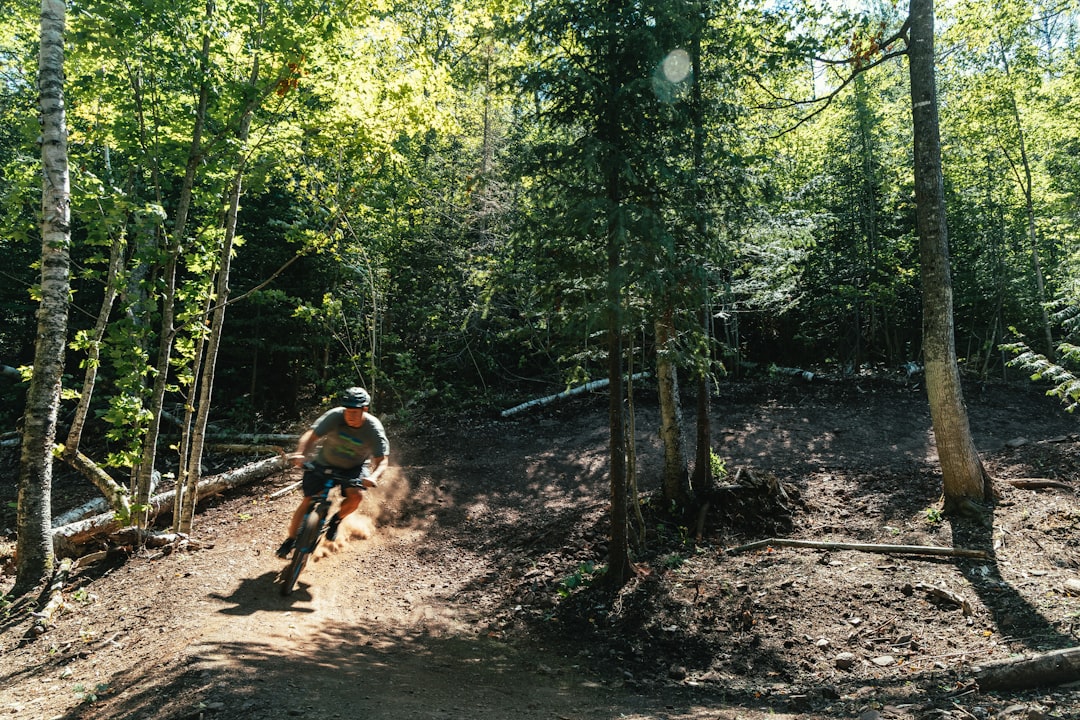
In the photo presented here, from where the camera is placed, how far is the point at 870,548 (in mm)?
7816

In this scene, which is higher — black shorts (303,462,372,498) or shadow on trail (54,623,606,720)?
black shorts (303,462,372,498)

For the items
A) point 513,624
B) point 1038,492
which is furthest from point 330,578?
point 1038,492

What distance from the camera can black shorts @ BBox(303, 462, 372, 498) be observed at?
7.18m

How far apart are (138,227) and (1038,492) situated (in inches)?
475

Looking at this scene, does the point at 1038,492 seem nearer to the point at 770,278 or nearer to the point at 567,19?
the point at 770,278

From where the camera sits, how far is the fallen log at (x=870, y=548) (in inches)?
285

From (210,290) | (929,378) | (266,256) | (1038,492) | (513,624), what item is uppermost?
(266,256)

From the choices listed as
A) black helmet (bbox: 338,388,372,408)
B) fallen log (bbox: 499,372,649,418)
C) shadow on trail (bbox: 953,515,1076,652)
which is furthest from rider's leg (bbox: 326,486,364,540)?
fallen log (bbox: 499,372,649,418)

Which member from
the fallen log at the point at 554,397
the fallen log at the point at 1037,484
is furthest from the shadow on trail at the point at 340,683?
the fallen log at the point at 554,397

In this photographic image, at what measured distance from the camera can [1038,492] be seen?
8703mm

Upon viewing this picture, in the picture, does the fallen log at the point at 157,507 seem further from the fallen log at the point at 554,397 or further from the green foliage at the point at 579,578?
the fallen log at the point at 554,397

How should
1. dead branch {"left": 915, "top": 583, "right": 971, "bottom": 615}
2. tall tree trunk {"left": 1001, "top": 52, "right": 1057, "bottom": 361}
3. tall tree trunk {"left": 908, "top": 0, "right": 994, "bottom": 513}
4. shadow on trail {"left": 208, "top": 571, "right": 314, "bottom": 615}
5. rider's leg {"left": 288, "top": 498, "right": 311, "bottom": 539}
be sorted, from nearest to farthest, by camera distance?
dead branch {"left": 915, "top": 583, "right": 971, "bottom": 615}
shadow on trail {"left": 208, "top": 571, "right": 314, "bottom": 615}
rider's leg {"left": 288, "top": 498, "right": 311, "bottom": 539}
tall tree trunk {"left": 908, "top": 0, "right": 994, "bottom": 513}
tall tree trunk {"left": 1001, "top": 52, "right": 1057, "bottom": 361}

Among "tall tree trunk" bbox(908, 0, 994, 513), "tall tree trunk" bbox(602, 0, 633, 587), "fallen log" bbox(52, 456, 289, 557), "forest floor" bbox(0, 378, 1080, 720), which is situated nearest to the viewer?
"forest floor" bbox(0, 378, 1080, 720)

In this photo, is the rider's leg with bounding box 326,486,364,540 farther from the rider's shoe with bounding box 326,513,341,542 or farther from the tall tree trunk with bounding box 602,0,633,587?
the tall tree trunk with bounding box 602,0,633,587
